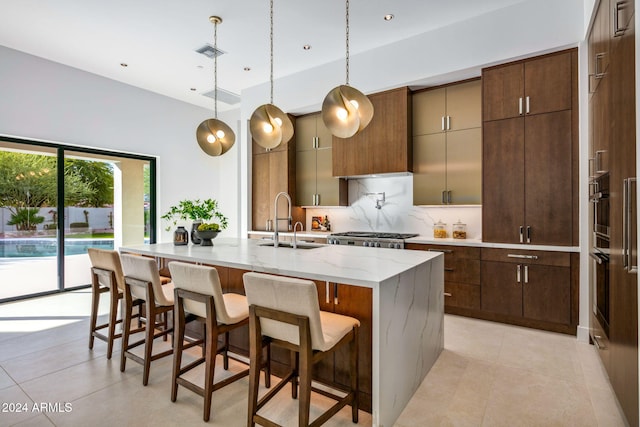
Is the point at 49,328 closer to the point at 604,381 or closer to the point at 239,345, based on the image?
the point at 239,345

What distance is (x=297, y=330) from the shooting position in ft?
5.56

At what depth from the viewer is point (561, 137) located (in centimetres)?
328

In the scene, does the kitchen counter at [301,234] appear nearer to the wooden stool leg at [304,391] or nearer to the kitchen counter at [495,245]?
the kitchen counter at [495,245]

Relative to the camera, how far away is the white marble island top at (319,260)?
1928mm

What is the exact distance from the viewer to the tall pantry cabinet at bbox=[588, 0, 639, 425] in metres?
1.75

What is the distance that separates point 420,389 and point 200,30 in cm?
426

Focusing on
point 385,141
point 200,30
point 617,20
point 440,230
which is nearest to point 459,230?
point 440,230

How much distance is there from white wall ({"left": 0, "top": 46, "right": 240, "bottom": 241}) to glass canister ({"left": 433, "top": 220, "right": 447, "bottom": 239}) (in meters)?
4.13

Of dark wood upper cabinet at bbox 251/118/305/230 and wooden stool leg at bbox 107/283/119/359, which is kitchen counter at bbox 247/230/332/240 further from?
wooden stool leg at bbox 107/283/119/359

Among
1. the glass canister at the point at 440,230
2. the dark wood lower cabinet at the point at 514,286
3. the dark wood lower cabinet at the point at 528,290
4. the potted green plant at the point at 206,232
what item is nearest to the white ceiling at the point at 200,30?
the potted green plant at the point at 206,232

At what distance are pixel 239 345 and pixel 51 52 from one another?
15.1 feet

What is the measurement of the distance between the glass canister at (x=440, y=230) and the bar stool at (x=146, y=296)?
319cm

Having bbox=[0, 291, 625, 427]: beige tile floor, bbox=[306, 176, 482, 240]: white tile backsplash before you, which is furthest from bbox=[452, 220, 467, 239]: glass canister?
bbox=[0, 291, 625, 427]: beige tile floor

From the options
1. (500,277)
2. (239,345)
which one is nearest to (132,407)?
(239,345)
